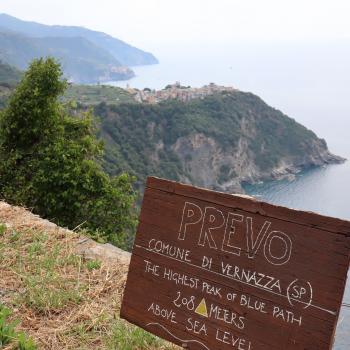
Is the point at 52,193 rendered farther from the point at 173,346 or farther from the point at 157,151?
the point at 157,151

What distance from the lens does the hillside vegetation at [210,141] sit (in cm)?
7519

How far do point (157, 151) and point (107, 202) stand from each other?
67.1 m

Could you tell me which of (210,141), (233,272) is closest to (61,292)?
(233,272)

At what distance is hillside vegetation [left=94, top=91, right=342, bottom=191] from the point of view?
75.2m

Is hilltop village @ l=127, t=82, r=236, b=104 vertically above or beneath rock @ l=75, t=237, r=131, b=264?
above

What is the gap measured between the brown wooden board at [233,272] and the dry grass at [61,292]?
1.80 ft

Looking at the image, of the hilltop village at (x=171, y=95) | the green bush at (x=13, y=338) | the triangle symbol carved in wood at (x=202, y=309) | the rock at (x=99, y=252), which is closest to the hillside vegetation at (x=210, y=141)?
the hilltop village at (x=171, y=95)

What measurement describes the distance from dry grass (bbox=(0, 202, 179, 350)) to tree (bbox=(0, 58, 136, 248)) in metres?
7.94

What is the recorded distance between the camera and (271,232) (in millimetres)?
2477

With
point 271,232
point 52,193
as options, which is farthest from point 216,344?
point 52,193

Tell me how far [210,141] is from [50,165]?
76.7m

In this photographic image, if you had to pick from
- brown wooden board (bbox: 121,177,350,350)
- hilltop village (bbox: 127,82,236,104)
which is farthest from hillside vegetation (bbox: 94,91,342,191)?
brown wooden board (bbox: 121,177,350,350)

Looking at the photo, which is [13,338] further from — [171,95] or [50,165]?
[171,95]

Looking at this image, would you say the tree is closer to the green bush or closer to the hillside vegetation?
the green bush
